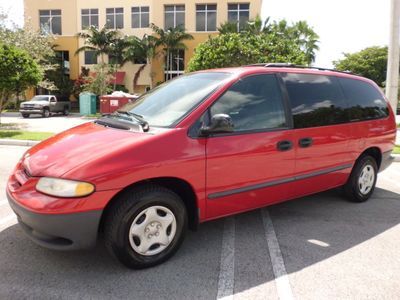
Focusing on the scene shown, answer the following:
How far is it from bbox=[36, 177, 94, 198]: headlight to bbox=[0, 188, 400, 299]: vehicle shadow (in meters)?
0.77

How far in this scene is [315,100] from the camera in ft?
14.7

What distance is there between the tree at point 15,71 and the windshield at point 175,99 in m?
10.8

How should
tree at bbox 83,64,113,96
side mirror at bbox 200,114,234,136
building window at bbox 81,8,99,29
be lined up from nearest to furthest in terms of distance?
side mirror at bbox 200,114,234,136 < tree at bbox 83,64,113,96 < building window at bbox 81,8,99,29

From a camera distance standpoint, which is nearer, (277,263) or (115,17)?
(277,263)

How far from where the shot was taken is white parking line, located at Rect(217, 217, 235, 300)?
300cm

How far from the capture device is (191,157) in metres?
3.35

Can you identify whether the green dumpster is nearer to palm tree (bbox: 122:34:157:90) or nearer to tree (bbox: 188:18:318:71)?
palm tree (bbox: 122:34:157:90)

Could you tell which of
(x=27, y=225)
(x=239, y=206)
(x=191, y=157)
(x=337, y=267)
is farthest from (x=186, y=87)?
(x=337, y=267)

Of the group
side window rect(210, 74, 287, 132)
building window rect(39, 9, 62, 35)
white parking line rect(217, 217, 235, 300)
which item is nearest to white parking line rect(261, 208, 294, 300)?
white parking line rect(217, 217, 235, 300)

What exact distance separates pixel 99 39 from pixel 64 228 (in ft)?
111

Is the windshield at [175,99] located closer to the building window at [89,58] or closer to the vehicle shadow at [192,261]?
the vehicle shadow at [192,261]

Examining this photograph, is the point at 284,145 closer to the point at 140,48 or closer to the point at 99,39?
the point at 140,48

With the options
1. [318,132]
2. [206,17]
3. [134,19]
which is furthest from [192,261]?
→ [134,19]

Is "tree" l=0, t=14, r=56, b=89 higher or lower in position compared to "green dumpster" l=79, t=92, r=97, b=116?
higher
